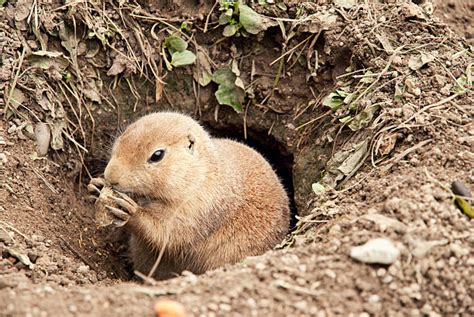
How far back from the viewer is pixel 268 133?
7215 mm

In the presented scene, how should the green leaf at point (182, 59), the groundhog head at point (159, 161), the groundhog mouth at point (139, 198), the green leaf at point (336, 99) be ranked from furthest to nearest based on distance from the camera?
the green leaf at point (182, 59)
the green leaf at point (336, 99)
the groundhog mouth at point (139, 198)
the groundhog head at point (159, 161)

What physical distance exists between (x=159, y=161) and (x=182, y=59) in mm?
1913

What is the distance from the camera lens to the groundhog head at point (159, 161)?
5.13m

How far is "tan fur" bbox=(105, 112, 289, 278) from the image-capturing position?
205 inches

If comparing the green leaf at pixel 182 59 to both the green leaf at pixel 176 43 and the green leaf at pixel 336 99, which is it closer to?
the green leaf at pixel 176 43

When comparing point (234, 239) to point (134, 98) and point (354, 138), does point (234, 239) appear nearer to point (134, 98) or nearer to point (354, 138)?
point (354, 138)

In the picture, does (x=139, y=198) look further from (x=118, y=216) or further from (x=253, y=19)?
(x=253, y=19)

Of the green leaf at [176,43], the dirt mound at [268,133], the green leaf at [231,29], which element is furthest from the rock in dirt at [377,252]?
the green leaf at [176,43]

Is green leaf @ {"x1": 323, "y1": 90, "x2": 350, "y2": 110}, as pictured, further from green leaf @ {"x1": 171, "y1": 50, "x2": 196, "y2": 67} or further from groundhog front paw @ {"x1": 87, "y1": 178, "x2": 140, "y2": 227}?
groundhog front paw @ {"x1": 87, "y1": 178, "x2": 140, "y2": 227}

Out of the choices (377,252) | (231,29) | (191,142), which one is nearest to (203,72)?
(231,29)

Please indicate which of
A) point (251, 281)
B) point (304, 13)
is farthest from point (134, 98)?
point (251, 281)

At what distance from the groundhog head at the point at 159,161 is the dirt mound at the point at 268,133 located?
0.74 metres

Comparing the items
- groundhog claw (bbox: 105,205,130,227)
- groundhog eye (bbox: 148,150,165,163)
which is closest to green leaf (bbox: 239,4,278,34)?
groundhog eye (bbox: 148,150,165,163)

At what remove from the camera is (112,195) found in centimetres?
521
